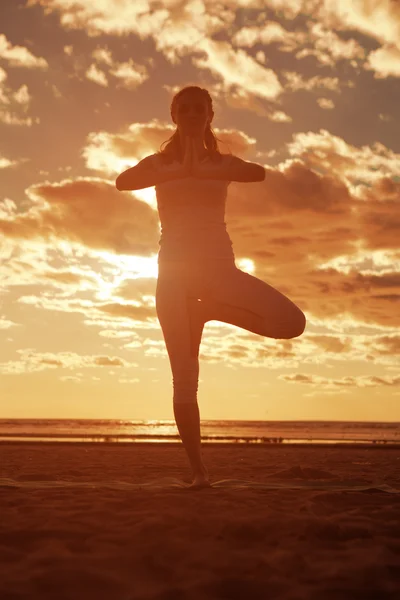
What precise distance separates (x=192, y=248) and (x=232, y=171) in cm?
62

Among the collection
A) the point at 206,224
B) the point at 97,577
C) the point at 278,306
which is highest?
the point at 206,224

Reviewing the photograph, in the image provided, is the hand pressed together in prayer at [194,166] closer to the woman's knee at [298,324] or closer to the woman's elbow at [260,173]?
the woman's elbow at [260,173]

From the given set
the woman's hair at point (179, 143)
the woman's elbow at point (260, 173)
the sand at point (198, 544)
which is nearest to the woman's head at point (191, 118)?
the woman's hair at point (179, 143)

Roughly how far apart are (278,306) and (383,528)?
1582 mm

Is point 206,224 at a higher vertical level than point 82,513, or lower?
higher

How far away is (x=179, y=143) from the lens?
4.83m

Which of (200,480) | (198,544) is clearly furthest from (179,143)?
(198,544)

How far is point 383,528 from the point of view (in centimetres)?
338

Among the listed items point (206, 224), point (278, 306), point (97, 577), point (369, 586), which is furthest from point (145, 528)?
point (206, 224)

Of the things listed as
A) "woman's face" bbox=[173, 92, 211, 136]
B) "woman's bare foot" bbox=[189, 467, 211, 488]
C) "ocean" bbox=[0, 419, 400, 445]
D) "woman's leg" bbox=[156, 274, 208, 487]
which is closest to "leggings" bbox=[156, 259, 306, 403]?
"woman's leg" bbox=[156, 274, 208, 487]

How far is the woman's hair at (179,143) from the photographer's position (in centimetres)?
475

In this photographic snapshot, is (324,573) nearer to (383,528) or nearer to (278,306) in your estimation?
(383,528)

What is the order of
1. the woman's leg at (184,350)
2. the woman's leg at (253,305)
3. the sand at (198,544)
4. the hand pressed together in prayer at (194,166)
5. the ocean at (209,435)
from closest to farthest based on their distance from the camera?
the sand at (198,544) → the woman's leg at (253,305) → the hand pressed together in prayer at (194,166) → the woman's leg at (184,350) → the ocean at (209,435)

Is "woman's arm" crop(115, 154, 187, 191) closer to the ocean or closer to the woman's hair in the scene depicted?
the woman's hair
